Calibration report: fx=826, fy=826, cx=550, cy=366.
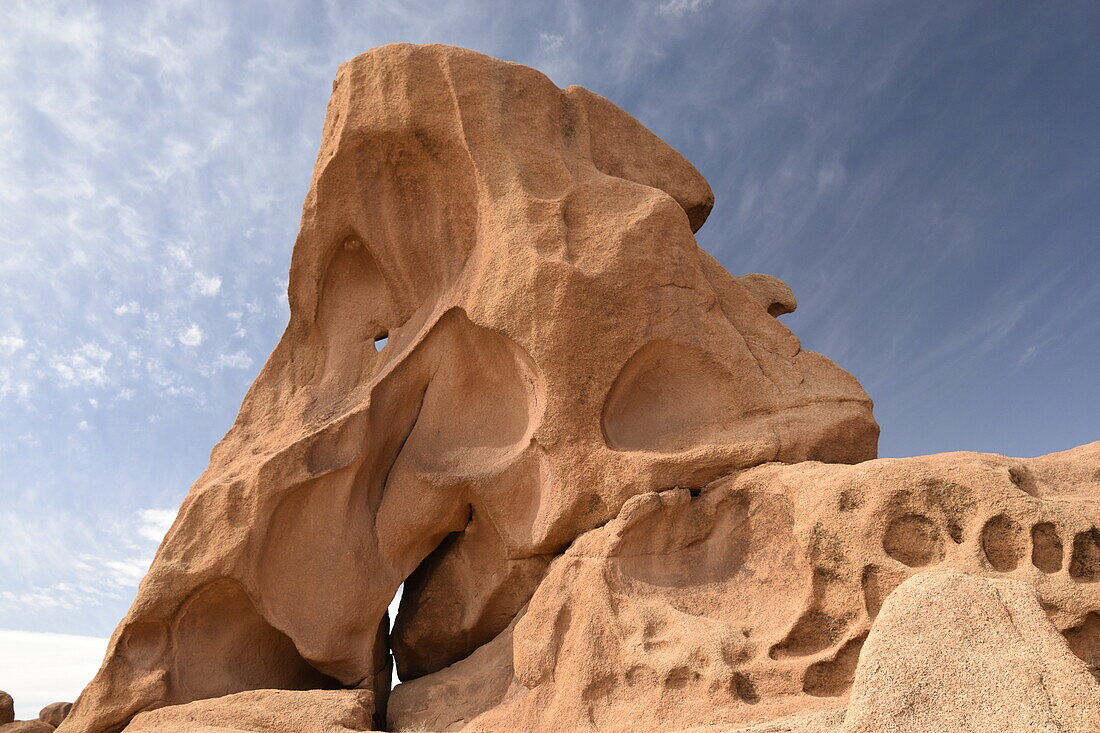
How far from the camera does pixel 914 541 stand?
4734 mm

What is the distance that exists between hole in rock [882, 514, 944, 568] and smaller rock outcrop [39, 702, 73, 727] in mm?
7927

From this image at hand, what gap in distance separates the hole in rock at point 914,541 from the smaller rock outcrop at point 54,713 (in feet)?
26.0

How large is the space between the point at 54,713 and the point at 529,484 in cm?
577

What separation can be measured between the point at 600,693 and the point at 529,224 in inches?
139

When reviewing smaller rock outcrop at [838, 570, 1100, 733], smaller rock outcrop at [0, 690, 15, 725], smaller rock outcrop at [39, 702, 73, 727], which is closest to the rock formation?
smaller rock outcrop at [838, 570, 1100, 733]

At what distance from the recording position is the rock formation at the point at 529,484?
477 cm

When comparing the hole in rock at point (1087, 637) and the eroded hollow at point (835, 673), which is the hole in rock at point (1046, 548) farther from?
the eroded hollow at point (835, 673)

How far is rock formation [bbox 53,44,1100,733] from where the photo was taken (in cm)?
477

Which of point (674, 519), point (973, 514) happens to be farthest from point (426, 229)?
point (973, 514)

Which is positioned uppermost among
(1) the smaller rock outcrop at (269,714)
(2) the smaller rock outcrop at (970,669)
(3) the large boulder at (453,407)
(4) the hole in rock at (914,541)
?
(3) the large boulder at (453,407)

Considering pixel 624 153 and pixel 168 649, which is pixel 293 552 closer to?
pixel 168 649

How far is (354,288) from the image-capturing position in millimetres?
7859

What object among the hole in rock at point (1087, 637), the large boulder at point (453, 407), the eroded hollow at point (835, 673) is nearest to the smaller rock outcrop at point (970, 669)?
the hole in rock at point (1087, 637)

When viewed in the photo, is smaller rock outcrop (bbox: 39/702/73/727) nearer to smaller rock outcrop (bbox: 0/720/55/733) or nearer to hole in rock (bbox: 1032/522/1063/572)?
smaller rock outcrop (bbox: 0/720/55/733)
